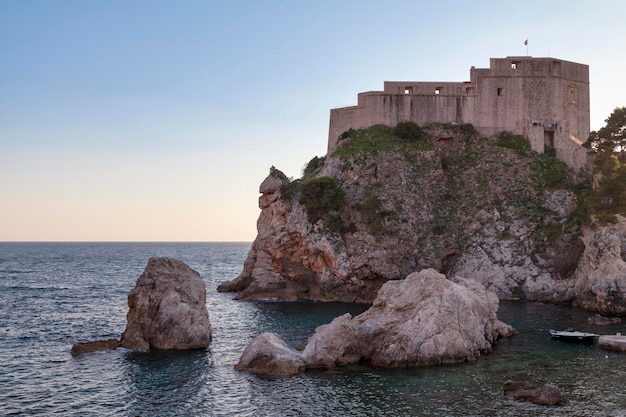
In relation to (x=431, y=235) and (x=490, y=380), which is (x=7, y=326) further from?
(x=431, y=235)

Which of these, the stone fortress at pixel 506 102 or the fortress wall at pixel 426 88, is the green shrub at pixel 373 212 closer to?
the stone fortress at pixel 506 102

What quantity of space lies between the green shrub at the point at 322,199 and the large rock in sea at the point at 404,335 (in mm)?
24304

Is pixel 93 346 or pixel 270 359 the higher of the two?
pixel 270 359

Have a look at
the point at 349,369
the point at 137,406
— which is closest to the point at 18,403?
the point at 137,406

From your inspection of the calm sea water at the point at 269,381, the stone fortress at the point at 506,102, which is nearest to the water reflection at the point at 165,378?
the calm sea water at the point at 269,381

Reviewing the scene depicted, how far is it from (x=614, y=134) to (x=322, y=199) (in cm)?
2919

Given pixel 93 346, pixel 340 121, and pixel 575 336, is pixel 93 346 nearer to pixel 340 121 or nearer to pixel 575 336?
pixel 575 336

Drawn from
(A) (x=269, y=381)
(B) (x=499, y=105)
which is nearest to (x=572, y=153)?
(B) (x=499, y=105)

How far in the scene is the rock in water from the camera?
34781 mm

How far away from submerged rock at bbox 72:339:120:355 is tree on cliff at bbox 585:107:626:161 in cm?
4758

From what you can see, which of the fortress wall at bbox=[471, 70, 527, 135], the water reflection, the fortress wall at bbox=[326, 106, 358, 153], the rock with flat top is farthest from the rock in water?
the fortress wall at bbox=[471, 70, 527, 135]

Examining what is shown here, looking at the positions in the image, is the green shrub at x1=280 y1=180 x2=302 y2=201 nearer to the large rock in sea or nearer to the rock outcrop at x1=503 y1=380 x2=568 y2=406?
the large rock in sea

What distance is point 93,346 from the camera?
115 feet

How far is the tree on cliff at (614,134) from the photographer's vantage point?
58.3 meters
